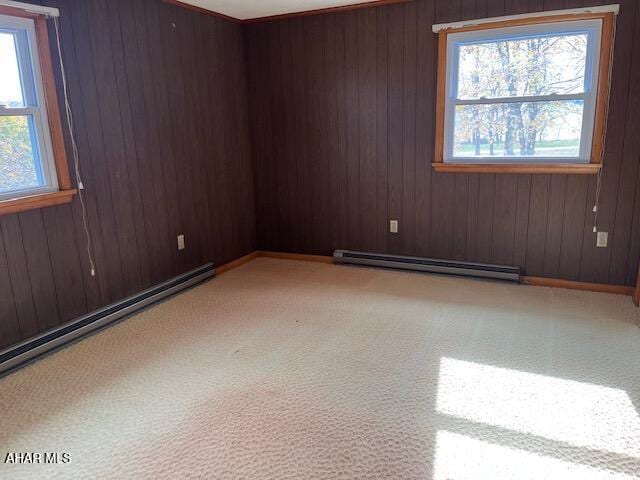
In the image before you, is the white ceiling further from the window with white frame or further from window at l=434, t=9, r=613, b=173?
the window with white frame

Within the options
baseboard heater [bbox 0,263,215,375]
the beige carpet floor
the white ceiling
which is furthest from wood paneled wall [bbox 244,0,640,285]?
baseboard heater [bbox 0,263,215,375]

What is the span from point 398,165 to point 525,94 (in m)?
1.12

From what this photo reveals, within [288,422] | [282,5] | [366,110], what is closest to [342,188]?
[366,110]

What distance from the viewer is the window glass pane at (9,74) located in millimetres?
2662

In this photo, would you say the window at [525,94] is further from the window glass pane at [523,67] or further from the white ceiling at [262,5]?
the white ceiling at [262,5]

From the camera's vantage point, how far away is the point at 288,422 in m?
2.12

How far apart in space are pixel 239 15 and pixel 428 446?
12.5 feet

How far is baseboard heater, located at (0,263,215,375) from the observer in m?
2.67

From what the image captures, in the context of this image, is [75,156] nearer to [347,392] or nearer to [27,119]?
[27,119]

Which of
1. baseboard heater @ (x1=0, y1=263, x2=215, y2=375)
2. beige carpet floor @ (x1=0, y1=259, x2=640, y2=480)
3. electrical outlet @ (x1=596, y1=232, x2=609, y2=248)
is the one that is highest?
electrical outlet @ (x1=596, y1=232, x2=609, y2=248)

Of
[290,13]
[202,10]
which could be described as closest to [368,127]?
[290,13]

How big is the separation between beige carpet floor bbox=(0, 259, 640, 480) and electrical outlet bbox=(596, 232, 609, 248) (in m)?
0.37

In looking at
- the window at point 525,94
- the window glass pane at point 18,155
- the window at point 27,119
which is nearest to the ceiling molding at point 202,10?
the window at point 27,119

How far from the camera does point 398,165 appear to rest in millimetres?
4117
